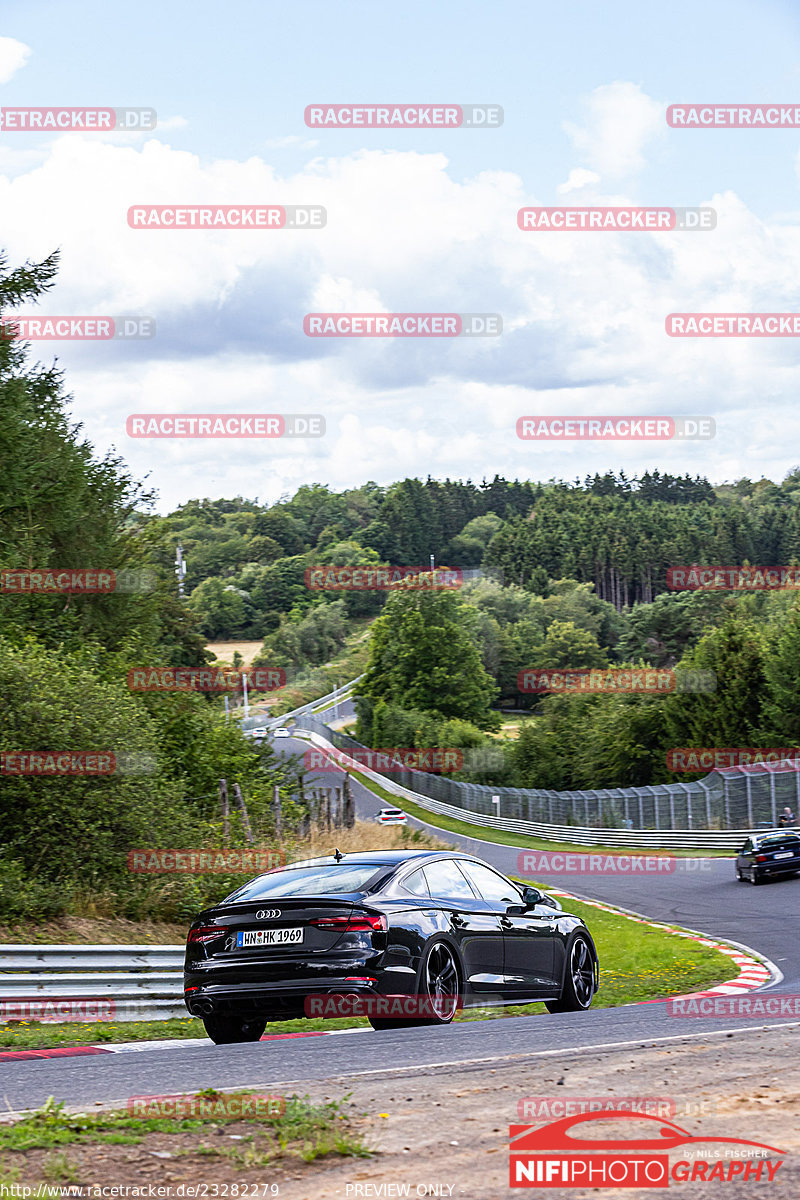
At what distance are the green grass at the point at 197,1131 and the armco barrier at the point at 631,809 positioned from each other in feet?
115

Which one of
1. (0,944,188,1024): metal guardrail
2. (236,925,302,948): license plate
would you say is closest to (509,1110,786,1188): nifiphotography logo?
(236,925,302,948): license plate

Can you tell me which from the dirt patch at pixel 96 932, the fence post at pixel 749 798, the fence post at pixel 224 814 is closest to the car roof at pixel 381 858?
the dirt patch at pixel 96 932

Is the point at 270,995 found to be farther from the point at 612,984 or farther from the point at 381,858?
the point at 612,984

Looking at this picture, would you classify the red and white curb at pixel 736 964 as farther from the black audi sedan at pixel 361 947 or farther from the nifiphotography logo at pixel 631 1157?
the nifiphotography logo at pixel 631 1157

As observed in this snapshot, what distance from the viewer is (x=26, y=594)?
25.3m

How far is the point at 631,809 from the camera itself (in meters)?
48.2

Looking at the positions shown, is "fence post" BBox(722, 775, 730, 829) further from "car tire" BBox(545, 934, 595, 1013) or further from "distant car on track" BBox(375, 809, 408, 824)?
"car tire" BBox(545, 934, 595, 1013)

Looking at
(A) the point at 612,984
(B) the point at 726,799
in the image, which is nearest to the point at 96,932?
(A) the point at 612,984

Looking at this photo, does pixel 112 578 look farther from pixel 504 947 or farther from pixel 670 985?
pixel 504 947

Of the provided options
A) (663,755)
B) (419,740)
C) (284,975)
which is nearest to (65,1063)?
(284,975)

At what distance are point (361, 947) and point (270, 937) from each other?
68 cm

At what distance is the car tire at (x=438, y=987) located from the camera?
8.63 metres

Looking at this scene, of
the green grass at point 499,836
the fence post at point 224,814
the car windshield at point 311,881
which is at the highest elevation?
the car windshield at point 311,881

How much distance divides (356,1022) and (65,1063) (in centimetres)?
419
